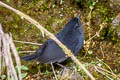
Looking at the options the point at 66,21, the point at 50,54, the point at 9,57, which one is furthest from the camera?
the point at 66,21

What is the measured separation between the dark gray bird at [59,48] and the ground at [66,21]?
0.98ft

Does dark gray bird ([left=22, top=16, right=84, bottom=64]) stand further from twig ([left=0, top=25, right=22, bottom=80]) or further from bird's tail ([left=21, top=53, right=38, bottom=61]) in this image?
twig ([left=0, top=25, right=22, bottom=80])

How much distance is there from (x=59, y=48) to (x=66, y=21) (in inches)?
38.9

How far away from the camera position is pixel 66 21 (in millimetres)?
4266

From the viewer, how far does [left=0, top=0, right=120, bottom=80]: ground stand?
3742mm

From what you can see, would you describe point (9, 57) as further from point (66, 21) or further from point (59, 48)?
point (66, 21)

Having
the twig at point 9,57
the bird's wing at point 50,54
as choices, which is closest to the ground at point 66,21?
the bird's wing at point 50,54

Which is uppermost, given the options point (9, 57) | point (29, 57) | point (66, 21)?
point (66, 21)

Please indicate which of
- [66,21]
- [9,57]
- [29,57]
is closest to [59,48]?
[29,57]

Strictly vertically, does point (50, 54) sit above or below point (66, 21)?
below

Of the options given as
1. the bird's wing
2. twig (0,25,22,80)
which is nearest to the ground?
the bird's wing

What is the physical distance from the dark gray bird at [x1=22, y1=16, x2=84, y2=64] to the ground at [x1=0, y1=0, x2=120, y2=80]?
299mm

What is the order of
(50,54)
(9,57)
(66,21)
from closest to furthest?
(9,57) → (50,54) → (66,21)

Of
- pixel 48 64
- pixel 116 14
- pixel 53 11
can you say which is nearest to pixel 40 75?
pixel 48 64
